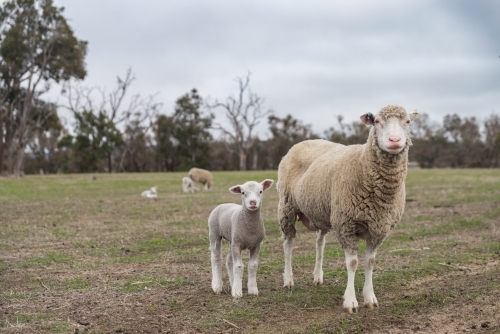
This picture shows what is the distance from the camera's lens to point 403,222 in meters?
13.3

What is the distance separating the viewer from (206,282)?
7164mm

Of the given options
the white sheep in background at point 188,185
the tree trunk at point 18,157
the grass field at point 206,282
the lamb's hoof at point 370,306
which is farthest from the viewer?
the tree trunk at point 18,157

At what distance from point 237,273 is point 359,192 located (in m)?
1.78

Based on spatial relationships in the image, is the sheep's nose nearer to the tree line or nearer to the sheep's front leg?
the sheep's front leg

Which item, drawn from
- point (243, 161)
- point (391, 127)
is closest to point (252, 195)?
point (391, 127)

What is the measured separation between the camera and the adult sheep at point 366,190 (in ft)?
19.0

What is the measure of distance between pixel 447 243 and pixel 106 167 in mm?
55828

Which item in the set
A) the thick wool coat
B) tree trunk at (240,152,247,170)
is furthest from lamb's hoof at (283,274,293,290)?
tree trunk at (240,152,247,170)

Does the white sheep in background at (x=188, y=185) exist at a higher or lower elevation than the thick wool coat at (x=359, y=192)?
lower

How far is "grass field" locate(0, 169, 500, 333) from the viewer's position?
17.7 ft

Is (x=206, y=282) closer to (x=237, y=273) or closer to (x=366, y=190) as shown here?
(x=237, y=273)

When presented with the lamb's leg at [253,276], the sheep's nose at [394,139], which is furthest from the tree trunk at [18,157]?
the sheep's nose at [394,139]

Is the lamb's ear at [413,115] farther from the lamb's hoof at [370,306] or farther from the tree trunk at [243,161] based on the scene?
the tree trunk at [243,161]

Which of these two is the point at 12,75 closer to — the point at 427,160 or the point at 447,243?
the point at 447,243
